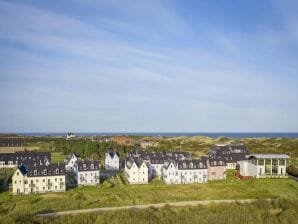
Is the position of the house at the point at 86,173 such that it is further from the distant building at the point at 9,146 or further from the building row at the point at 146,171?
the distant building at the point at 9,146

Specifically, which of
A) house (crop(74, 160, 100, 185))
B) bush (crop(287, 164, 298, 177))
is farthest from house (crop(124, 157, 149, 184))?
bush (crop(287, 164, 298, 177))

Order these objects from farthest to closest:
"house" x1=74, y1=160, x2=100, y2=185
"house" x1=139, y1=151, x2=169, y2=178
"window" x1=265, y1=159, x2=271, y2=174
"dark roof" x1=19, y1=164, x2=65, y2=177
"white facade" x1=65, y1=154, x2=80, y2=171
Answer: "white facade" x1=65, y1=154, x2=80, y2=171 < "house" x1=139, y1=151, x2=169, y2=178 < "window" x1=265, y1=159, x2=271, y2=174 < "house" x1=74, y1=160, x2=100, y2=185 < "dark roof" x1=19, y1=164, x2=65, y2=177

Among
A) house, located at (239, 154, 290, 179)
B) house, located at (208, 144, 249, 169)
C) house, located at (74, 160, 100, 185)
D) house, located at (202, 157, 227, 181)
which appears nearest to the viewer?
house, located at (74, 160, 100, 185)

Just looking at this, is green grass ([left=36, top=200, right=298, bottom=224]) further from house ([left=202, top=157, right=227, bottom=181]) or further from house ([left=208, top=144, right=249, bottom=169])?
house ([left=208, top=144, right=249, bottom=169])

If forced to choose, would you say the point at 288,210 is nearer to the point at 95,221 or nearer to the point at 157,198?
the point at 157,198

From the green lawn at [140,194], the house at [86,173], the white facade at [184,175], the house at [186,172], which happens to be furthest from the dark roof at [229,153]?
the house at [86,173]

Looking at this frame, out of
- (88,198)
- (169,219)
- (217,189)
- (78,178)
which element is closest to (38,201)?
(88,198)

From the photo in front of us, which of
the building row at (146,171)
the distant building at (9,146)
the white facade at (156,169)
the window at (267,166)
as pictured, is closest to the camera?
the building row at (146,171)
